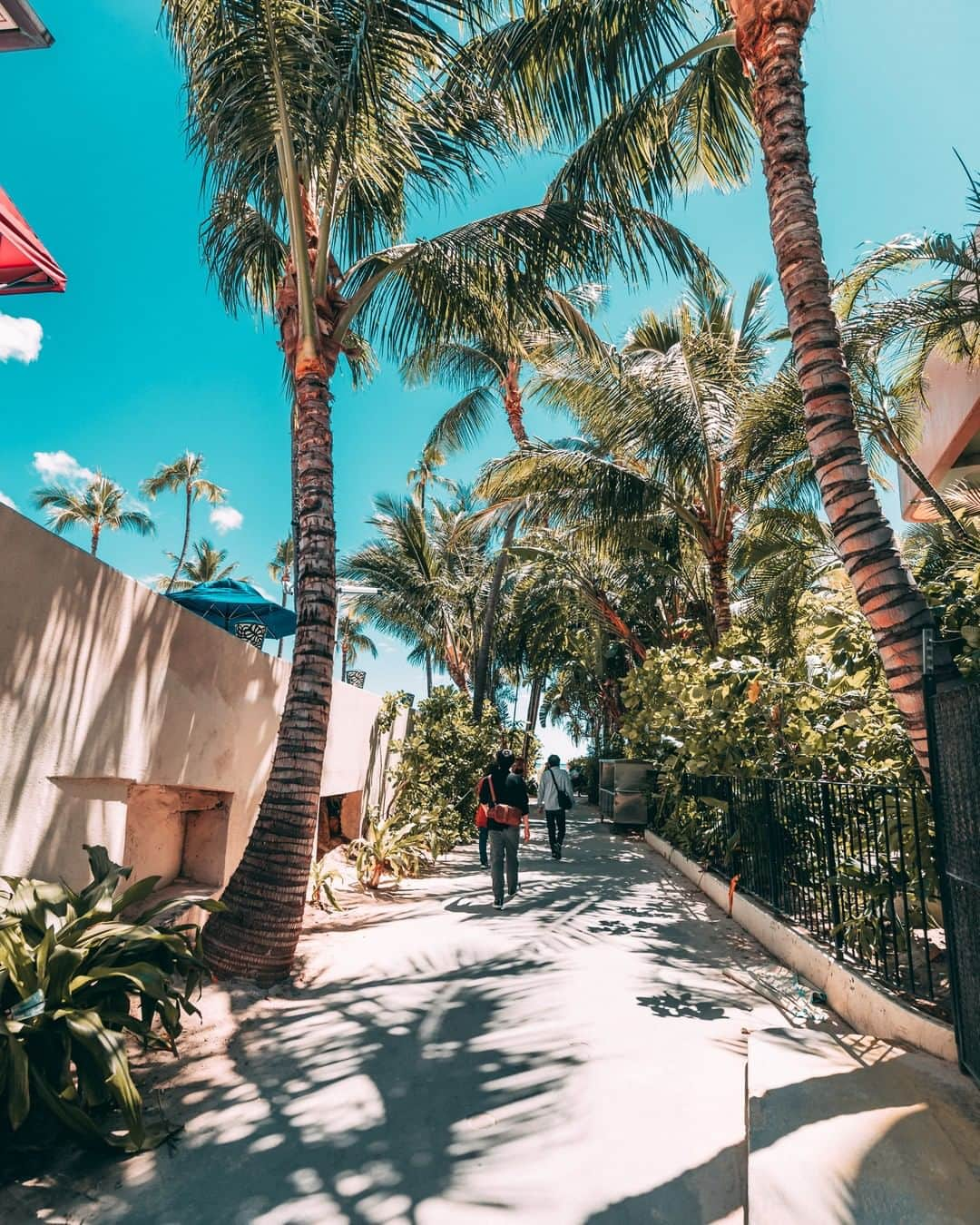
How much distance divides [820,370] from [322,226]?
4745 millimetres

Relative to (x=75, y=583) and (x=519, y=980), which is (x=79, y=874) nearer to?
(x=75, y=583)

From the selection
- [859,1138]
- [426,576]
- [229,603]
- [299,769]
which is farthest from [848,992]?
[426,576]

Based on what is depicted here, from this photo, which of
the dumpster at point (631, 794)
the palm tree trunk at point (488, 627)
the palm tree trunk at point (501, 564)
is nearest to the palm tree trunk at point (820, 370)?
the palm tree trunk at point (501, 564)

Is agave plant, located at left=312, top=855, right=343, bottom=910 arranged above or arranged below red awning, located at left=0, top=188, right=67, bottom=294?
below

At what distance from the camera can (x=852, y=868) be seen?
16.3 ft

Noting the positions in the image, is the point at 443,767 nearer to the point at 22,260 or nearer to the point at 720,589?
the point at 720,589

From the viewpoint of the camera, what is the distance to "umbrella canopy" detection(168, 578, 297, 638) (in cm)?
977

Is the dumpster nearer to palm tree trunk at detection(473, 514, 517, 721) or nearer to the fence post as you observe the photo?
palm tree trunk at detection(473, 514, 517, 721)

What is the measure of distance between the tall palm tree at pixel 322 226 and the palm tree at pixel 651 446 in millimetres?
2921

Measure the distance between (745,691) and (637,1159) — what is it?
4.89 metres

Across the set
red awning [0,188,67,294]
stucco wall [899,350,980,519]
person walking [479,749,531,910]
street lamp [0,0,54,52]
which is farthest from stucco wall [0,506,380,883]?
stucco wall [899,350,980,519]

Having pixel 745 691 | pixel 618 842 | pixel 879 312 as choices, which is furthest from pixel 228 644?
pixel 618 842

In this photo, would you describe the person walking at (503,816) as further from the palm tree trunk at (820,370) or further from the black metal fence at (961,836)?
the black metal fence at (961,836)

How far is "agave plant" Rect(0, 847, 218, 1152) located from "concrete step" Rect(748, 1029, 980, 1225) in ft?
8.43
